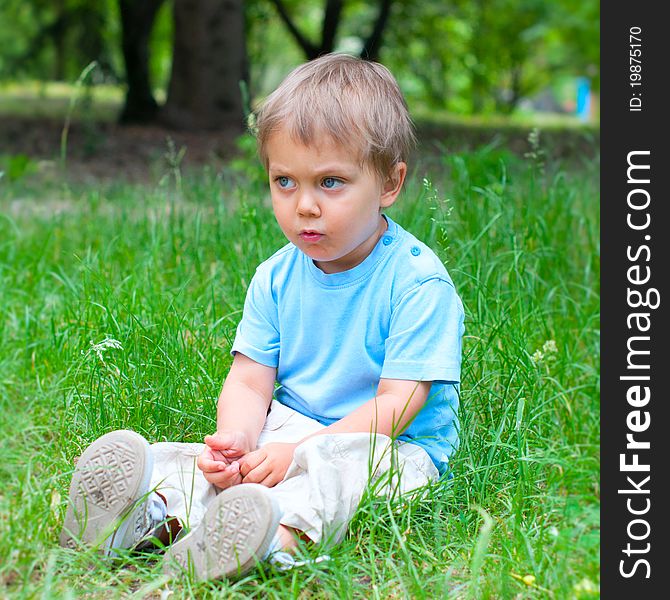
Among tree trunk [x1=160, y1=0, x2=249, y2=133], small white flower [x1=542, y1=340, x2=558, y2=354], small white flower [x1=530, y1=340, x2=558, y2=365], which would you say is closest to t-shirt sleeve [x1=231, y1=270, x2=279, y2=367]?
small white flower [x1=530, y1=340, x2=558, y2=365]

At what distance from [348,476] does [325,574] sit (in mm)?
255

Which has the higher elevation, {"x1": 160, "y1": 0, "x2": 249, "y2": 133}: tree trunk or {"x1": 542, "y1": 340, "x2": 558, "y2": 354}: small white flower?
{"x1": 160, "y1": 0, "x2": 249, "y2": 133}: tree trunk

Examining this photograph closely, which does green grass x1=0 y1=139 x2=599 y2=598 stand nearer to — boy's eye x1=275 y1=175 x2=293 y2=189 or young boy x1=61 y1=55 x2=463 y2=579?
young boy x1=61 y1=55 x2=463 y2=579

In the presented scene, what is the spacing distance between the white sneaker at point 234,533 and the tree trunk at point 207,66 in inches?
302

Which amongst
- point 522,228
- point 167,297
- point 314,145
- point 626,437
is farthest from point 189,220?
point 626,437

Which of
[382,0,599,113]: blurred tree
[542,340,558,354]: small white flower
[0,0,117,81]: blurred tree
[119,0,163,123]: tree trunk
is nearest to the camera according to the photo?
[542,340,558,354]: small white flower

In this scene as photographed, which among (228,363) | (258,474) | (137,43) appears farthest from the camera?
(137,43)

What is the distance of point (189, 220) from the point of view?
4016mm

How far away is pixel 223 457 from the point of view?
2.15 m

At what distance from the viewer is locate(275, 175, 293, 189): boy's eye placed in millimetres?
Result: 2134

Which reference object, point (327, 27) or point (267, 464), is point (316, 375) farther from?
point (327, 27)

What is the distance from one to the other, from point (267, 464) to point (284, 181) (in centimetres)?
63

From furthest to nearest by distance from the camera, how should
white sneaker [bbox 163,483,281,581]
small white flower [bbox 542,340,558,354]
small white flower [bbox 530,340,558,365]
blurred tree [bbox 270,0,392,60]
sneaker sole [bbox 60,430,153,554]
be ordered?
blurred tree [bbox 270,0,392,60] < small white flower [bbox 542,340,558,354] < small white flower [bbox 530,340,558,365] < sneaker sole [bbox 60,430,153,554] < white sneaker [bbox 163,483,281,581]

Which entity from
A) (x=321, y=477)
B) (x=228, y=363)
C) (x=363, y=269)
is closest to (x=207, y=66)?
(x=228, y=363)
